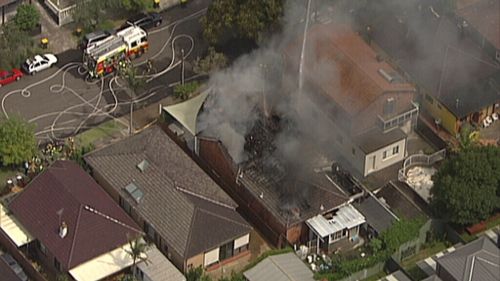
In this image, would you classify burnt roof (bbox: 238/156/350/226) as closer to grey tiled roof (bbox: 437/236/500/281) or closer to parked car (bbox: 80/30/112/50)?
grey tiled roof (bbox: 437/236/500/281)

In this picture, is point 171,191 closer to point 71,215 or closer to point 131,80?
point 71,215

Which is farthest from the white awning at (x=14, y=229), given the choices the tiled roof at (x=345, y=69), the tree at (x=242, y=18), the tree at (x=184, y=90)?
the tiled roof at (x=345, y=69)

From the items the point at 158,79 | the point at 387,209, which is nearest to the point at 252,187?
the point at 387,209

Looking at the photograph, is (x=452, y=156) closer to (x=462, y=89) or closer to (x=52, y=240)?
(x=462, y=89)

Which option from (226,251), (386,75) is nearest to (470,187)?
(386,75)

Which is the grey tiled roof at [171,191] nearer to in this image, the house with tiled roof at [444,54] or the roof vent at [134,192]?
the roof vent at [134,192]

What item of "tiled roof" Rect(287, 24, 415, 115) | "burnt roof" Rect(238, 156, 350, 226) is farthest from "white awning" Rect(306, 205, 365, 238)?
"tiled roof" Rect(287, 24, 415, 115)

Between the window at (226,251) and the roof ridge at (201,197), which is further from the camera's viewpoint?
the roof ridge at (201,197)
